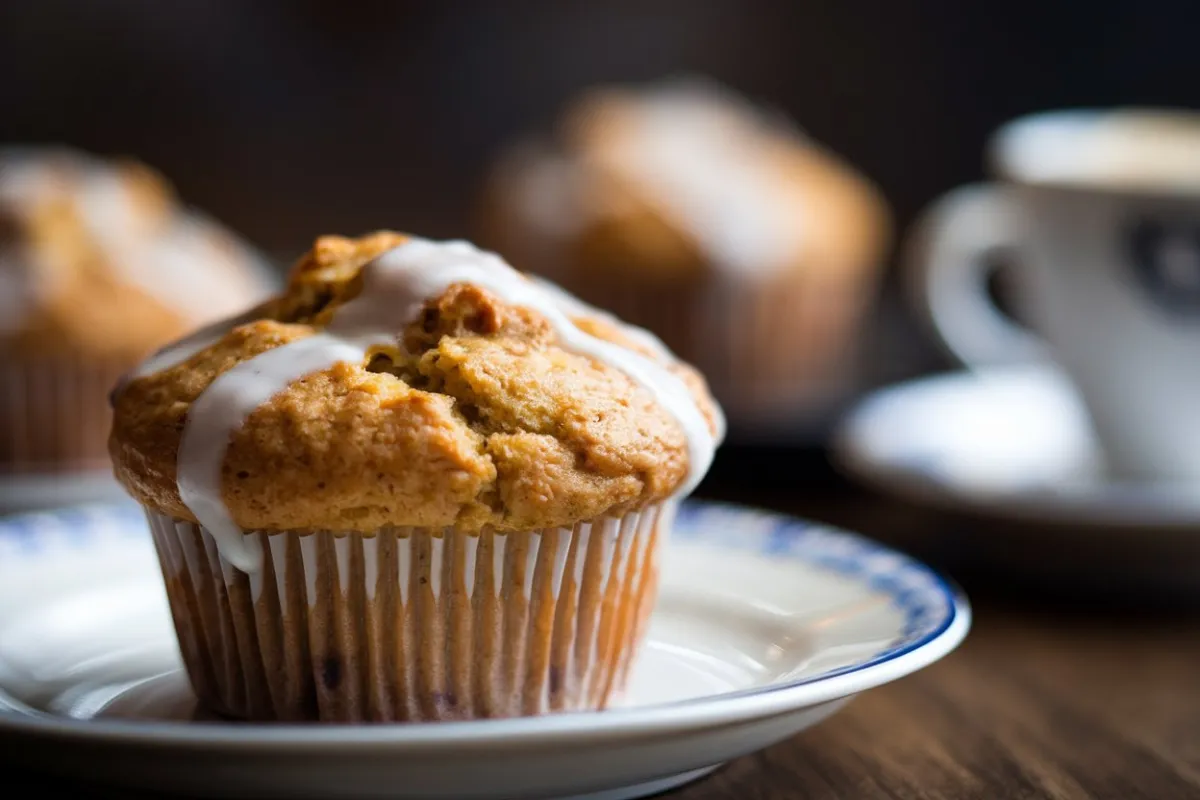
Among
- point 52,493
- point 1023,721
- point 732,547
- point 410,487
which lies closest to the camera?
point 410,487

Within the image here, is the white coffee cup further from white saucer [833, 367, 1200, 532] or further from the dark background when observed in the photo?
the dark background

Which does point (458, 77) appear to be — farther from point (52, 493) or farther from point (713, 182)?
point (52, 493)

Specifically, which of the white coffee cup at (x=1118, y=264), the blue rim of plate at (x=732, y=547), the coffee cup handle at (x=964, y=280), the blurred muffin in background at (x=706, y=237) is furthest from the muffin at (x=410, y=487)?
the blurred muffin in background at (x=706, y=237)

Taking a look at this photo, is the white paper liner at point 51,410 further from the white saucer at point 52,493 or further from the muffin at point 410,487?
the muffin at point 410,487

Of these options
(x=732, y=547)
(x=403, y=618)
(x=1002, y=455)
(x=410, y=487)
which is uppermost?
(x=410, y=487)

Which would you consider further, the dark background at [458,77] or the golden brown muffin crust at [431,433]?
the dark background at [458,77]

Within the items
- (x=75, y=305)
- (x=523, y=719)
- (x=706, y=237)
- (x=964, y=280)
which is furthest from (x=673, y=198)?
(x=523, y=719)

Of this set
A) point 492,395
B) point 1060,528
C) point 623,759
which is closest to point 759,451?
point 1060,528

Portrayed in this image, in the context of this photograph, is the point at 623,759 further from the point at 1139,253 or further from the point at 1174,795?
the point at 1139,253
